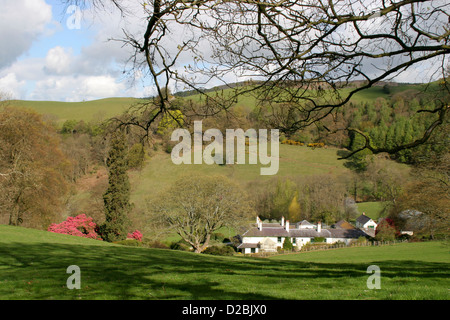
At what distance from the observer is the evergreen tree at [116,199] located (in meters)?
33.1

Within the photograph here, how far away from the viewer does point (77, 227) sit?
33.1 meters

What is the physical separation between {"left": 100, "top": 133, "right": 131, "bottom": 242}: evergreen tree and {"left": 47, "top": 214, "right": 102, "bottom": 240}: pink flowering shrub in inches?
39.9

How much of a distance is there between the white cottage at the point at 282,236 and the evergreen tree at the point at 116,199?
1996 cm

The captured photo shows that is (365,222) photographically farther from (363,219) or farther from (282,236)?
(282,236)

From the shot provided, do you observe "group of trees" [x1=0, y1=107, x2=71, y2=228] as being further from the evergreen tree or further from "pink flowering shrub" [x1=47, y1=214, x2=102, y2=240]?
the evergreen tree

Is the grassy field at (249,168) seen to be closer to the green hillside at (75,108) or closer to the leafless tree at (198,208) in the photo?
the leafless tree at (198,208)

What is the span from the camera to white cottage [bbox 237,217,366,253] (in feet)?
165

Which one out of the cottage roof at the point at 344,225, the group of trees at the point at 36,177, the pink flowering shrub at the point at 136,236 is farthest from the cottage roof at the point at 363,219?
the group of trees at the point at 36,177

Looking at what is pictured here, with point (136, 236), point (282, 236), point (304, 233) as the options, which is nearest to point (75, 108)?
point (282, 236)

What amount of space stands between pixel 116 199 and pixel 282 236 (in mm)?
27663

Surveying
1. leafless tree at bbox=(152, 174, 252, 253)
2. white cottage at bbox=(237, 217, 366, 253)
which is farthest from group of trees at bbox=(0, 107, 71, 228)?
white cottage at bbox=(237, 217, 366, 253)
